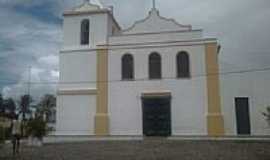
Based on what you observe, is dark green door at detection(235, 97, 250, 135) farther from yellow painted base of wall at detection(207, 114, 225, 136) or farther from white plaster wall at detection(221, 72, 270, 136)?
yellow painted base of wall at detection(207, 114, 225, 136)

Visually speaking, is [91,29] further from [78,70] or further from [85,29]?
[78,70]

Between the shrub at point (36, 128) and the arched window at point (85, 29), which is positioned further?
the arched window at point (85, 29)

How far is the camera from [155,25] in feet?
82.3

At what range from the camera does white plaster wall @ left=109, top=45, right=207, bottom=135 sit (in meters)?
23.3

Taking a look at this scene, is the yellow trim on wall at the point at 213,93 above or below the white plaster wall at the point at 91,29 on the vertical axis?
below

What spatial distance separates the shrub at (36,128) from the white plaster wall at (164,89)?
627cm

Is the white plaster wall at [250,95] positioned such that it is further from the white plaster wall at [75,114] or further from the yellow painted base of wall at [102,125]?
the white plaster wall at [75,114]

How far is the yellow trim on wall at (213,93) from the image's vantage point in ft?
74.5

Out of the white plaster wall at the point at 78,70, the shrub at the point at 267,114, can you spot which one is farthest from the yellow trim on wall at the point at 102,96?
the shrub at the point at 267,114

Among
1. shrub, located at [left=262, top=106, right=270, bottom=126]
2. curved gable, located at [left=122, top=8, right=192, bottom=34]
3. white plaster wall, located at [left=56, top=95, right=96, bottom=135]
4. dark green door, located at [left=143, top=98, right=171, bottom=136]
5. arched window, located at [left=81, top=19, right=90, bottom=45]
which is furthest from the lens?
arched window, located at [left=81, top=19, right=90, bottom=45]

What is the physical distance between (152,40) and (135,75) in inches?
109

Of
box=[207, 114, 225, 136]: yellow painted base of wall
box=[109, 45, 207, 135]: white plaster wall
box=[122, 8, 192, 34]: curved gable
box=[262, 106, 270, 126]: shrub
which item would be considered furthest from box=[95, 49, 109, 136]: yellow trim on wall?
box=[262, 106, 270, 126]: shrub

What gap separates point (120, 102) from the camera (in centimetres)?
2427

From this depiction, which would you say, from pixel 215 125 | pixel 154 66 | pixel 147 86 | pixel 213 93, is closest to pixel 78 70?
pixel 147 86
